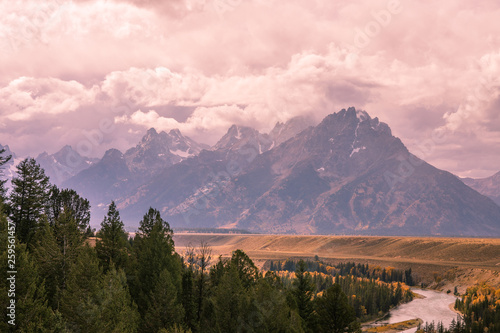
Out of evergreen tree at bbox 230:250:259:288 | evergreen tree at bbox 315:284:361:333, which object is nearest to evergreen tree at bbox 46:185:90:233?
evergreen tree at bbox 230:250:259:288

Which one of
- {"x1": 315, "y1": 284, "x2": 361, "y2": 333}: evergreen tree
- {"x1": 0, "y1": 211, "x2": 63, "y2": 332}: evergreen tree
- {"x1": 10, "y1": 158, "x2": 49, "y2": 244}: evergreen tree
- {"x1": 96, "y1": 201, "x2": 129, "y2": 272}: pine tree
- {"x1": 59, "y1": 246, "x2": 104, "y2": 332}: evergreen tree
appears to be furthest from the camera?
{"x1": 10, "y1": 158, "x2": 49, "y2": 244}: evergreen tree

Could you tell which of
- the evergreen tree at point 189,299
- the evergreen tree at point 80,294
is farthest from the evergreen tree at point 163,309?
the evergreen tree at point 80,294

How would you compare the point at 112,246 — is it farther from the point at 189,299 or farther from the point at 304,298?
the point at 304,298

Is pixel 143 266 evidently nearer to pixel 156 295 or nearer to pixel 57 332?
pixel 156 295

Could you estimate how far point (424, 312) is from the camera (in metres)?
172

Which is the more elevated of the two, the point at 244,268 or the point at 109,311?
the point at 244,268

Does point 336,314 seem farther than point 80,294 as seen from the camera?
Yes

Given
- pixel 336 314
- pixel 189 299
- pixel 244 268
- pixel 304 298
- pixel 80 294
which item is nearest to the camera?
pixel 80 294

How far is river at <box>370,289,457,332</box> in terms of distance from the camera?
522 ft

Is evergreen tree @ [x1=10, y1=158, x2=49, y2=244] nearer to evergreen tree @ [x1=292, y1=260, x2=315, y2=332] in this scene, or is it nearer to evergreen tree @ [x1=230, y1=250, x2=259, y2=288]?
evergreen tree @ [x1=230, y1=250, x2=259, y2=288]

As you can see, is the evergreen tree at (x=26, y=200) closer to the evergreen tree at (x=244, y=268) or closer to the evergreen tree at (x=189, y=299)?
the evergreen tree at (x=189, y=299)

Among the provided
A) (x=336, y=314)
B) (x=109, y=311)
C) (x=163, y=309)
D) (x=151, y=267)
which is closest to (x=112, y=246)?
(x=151, y=267)

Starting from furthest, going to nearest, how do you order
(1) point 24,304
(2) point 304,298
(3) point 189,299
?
(2) point 304,298 → (3) point 189,299 → (1) point 24,304

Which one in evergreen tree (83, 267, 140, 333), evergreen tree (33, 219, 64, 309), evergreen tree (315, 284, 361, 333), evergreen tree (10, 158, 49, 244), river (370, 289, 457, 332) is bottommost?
river (370, 289, 457, 332)
